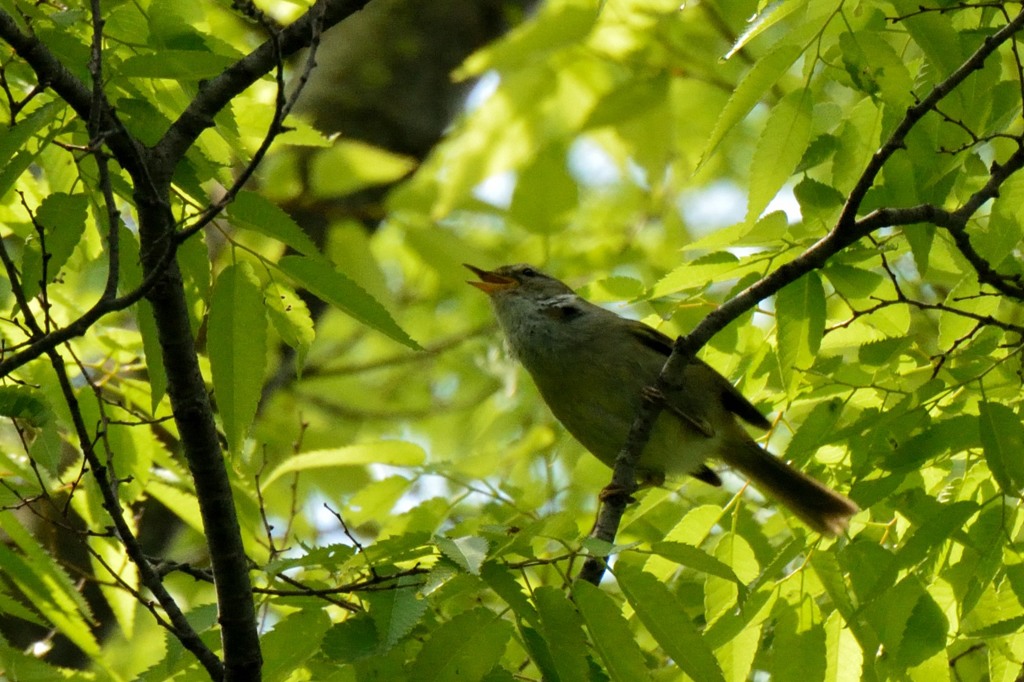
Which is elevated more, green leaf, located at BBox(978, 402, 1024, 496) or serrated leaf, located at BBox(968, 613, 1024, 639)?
green leaf, located at BBox(978, 402, 1024, 496)

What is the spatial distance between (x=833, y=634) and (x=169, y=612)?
65.3 inches

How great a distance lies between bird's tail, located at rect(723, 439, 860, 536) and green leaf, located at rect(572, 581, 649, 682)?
1149 mm

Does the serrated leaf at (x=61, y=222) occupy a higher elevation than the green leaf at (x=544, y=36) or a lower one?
lower

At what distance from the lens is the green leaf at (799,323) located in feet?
10.1

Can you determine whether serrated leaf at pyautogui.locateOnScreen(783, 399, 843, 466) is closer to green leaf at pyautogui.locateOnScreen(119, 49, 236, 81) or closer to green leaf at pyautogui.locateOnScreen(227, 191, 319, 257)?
green leaf at pyautogui.locateOnScreen(227, 191, 319, 257)

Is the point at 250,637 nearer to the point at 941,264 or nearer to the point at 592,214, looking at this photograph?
the point at 941,264

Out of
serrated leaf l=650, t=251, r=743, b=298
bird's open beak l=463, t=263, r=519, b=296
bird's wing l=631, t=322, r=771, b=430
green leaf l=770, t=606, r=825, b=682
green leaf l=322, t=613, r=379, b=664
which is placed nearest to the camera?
green leaf l=322, t=613, r=379, b=664

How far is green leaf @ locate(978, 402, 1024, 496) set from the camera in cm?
266

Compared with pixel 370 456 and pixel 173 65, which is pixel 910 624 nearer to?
pixel 370 456

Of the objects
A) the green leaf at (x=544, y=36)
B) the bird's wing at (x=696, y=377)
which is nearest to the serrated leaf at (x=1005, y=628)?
the bird's wing at (x=696, y=377)

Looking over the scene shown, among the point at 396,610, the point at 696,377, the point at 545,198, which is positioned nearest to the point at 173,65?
the point at 396,610

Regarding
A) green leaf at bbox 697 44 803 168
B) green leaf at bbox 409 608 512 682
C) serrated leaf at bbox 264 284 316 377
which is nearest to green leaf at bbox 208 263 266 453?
serrated leaf at bbox 264 284 316 377

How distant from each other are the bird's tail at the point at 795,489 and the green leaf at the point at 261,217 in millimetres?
1780

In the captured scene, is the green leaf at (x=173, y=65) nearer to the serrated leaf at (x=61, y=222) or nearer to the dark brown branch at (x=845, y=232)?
the serrated leaf at (x=61, y=222)
